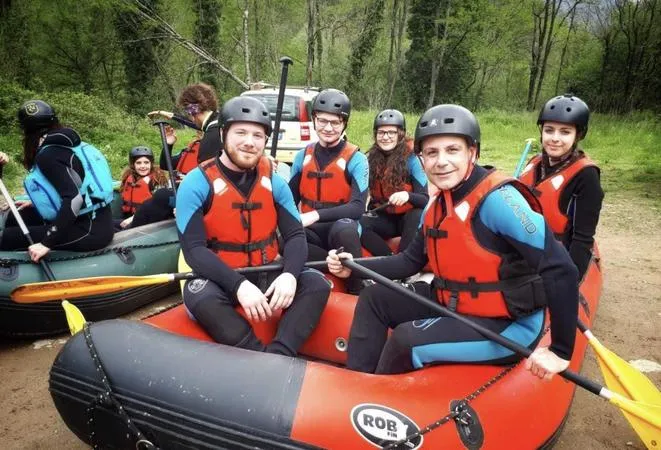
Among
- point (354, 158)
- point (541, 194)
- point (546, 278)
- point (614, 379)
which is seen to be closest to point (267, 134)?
point (354, 158)

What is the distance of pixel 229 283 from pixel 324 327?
2.31 feet

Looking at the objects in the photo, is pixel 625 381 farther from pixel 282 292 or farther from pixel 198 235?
pixel 198 235

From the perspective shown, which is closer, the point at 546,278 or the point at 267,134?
the point at 546,278

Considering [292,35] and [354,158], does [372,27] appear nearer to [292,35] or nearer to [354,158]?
[292,35]

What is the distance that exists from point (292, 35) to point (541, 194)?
19.3m

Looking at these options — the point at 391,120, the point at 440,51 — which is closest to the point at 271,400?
the point at 391,120

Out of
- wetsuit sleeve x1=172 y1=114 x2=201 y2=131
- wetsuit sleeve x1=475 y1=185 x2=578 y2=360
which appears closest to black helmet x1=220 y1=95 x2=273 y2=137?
wetsuit sleeve x1=475 y1=185 x2=578 y2=360

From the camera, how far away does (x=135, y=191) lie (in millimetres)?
5426

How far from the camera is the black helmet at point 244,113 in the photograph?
9.02ft

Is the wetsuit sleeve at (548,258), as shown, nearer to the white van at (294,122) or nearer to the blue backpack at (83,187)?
the blue backpack at (83,187)

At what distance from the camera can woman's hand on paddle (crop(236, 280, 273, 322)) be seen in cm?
251

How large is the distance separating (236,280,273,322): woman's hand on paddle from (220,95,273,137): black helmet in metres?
0.94

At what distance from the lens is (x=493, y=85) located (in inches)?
1221

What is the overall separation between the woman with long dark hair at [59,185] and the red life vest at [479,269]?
2788 mm
